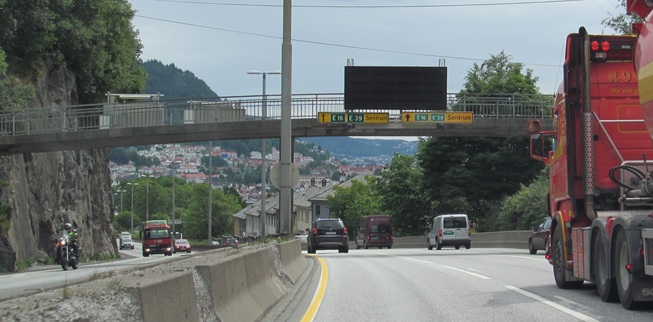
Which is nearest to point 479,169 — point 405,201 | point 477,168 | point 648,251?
point 477,168

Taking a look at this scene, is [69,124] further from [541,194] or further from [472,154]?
[472,154]

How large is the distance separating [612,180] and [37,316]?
1085 centimetres

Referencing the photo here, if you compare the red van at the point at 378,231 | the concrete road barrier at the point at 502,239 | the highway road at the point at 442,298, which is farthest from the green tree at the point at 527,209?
the highway road at the point at 442,298

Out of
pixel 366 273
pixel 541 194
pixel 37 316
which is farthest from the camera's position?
pixel 541 194

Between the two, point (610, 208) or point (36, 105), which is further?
point (36, 105)

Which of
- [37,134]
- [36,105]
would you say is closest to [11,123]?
[37,134]

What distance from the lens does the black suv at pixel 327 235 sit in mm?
42875

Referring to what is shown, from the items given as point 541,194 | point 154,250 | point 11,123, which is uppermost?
point 11,123

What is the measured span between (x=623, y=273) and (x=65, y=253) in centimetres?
2199

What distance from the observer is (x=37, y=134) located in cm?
4003

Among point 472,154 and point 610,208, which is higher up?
point 472,154

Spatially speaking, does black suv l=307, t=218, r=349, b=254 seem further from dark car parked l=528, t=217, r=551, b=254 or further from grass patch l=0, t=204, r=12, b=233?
grass patch l=0, t=204, r=12, b=233

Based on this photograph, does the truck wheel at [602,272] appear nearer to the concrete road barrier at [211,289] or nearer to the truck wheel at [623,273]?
the truck wheel at [623,273]

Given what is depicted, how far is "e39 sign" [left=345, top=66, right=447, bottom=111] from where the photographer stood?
4638cm
